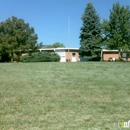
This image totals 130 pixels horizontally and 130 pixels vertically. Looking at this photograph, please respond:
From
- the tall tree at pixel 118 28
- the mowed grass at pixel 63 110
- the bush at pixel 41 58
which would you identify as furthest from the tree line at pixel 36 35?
the mowed grass at pixel 63 110

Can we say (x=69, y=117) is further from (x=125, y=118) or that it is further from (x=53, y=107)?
(x=125, y=118)

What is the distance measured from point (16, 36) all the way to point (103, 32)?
1228 centimetres

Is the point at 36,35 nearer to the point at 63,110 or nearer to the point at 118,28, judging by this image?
the point at 118,28

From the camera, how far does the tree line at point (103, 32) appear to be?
2820 cm

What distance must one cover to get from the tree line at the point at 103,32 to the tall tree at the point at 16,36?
26.8 feet

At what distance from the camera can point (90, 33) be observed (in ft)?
106

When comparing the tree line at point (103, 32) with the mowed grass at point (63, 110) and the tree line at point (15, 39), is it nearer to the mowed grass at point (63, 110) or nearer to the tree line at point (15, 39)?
the tree line at point (15, 39)

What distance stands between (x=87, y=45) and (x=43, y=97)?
90.8 feet

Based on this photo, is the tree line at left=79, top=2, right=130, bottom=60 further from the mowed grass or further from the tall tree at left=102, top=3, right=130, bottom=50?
the mowed grass

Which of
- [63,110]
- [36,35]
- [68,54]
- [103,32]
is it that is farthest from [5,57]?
[63,110]

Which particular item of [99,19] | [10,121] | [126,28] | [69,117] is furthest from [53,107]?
[99,19]

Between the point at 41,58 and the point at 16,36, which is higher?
the point at 16,36

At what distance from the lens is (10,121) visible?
332cm

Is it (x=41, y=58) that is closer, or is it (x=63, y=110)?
(x=63, y=110)
